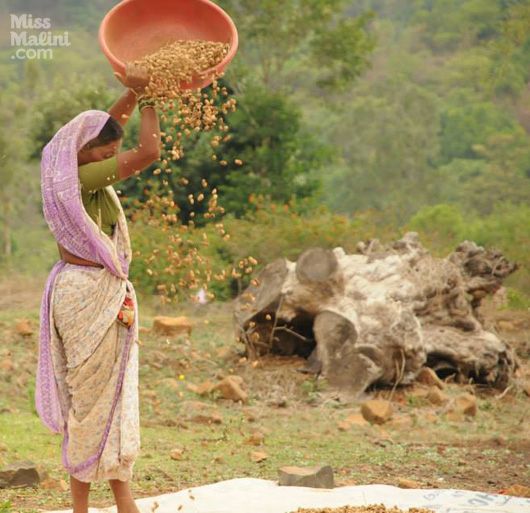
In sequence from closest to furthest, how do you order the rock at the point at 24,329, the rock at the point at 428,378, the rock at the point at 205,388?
the rock at the point at 205,388, the rock at the point at 428,378, the rock at the point at 24,329

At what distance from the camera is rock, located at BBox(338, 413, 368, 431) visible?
23.8 ft

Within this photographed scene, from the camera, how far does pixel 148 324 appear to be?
34.3 feet

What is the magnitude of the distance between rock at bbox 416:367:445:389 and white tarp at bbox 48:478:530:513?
3377 millimetres

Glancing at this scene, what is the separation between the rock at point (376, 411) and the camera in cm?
738

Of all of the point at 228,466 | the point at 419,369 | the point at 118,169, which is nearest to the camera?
the point at 118,169

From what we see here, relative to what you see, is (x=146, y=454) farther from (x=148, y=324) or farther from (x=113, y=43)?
(x=148, y=324)

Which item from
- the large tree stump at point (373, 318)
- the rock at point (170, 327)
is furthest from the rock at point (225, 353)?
the rock at point (170, 327)

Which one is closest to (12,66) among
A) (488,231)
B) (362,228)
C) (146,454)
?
(488,231)

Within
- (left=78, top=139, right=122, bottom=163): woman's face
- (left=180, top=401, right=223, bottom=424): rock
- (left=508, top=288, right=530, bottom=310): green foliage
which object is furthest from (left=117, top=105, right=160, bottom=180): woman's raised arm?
(left=508, top=288, right=530, bottom=310): green foliage

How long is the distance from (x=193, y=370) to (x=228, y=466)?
2805 mm

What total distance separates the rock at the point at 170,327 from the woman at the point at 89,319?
5445 millimetres

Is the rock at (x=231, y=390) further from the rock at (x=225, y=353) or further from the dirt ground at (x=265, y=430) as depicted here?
the rock at (x=225, y=353)

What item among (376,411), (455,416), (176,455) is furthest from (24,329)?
(455,416)

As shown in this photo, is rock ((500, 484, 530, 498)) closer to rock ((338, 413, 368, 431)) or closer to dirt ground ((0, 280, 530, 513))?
dirt ground ((0, 280, 530, 513))
